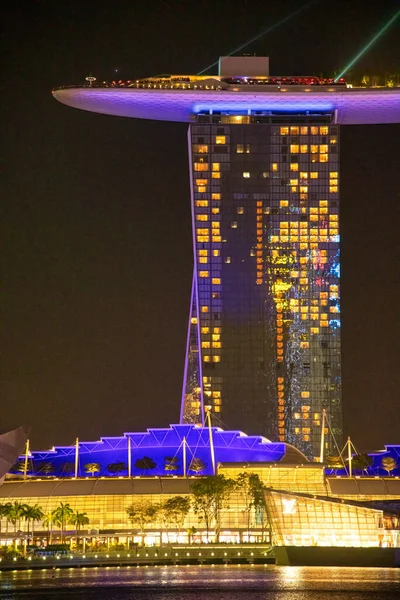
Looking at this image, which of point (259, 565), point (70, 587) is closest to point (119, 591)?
point (70, 587)

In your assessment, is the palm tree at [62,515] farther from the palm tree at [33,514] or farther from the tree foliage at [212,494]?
the tree foliage at [212,494]

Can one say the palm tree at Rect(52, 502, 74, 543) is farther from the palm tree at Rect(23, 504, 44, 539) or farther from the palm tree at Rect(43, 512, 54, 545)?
the palm tree at Rect(23, 504, 44, 539)

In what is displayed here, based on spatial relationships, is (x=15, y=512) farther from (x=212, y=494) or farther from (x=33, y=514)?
(x=212, y=494)

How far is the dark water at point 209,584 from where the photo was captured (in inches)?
4766

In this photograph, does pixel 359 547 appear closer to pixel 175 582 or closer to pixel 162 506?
pixel 175 582

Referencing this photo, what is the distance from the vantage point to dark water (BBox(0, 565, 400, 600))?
121m

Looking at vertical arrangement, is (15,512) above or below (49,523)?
above

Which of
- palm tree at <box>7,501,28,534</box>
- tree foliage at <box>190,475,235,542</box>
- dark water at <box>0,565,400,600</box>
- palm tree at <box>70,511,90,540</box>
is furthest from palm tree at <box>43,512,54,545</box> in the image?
dark water at <box>0,565,400,600</box>

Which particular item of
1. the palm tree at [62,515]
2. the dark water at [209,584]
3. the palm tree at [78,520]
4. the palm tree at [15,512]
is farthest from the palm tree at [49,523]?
the dark water at [209,584]

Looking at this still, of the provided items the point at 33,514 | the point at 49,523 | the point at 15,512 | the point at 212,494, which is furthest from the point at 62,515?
the point at 212,494

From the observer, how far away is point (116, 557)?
161750 millimetres

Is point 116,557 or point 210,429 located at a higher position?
point 210,429

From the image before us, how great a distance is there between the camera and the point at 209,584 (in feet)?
426

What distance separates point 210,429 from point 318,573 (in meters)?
59.4
